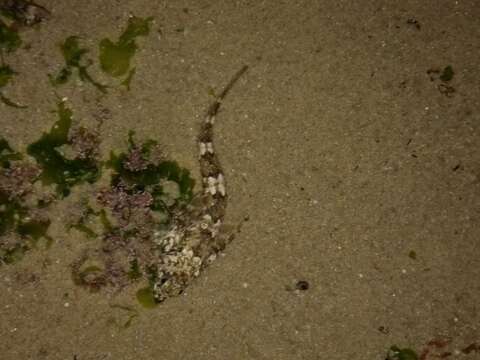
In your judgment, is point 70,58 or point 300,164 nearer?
point 70,58

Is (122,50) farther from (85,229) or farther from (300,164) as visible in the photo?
(300,164)

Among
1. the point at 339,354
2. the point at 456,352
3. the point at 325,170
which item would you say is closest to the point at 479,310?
the point at 456,352

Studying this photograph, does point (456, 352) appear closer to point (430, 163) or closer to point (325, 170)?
point (430, 163)

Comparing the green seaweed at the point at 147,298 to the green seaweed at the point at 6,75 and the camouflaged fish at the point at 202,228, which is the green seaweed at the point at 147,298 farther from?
the green seaweed at the point at 6,75

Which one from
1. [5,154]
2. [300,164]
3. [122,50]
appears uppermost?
[122,50]

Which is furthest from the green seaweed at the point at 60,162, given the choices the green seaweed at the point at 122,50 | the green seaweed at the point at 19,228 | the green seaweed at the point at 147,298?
the green seaweed at the point at 147,298

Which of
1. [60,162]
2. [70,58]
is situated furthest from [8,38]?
[60,162]

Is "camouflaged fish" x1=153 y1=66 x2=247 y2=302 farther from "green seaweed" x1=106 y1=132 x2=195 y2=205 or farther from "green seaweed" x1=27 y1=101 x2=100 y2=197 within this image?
"green seaweed" x1=27 y1=101 x2=100 y2=197
